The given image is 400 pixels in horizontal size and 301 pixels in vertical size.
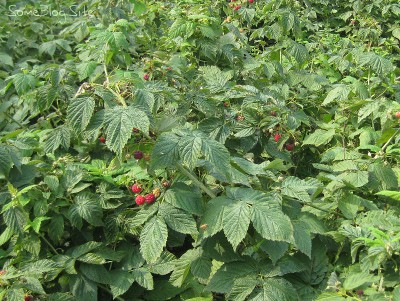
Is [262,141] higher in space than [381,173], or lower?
lower

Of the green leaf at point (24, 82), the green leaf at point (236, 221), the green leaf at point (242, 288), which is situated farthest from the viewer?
the green leaf at point (24, 82)

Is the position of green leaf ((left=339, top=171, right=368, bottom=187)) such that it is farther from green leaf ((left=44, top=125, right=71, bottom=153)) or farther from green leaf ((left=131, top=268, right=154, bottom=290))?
green leaf ((left=44, top=125, right=71, bottom=153))

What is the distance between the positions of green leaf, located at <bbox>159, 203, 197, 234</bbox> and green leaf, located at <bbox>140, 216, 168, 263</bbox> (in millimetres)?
35

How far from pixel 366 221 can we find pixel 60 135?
Result: 4.47ft

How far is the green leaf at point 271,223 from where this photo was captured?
1.65 metres

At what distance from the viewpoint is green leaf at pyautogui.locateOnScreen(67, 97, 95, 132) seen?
1783 millimetres

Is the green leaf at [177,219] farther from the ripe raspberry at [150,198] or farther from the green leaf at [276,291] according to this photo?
the green leaf at [276,291]

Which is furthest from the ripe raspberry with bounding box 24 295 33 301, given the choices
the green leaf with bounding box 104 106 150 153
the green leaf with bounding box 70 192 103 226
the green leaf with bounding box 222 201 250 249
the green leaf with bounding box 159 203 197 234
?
the green leaf with bounding box 222 201 250 249

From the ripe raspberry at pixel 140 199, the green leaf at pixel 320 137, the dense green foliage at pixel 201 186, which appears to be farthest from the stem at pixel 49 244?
the green leaf at pixel 320 137

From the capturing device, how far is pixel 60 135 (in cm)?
228

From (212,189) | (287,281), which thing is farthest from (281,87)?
(287,281)

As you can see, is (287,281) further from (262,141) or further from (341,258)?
(262,141)

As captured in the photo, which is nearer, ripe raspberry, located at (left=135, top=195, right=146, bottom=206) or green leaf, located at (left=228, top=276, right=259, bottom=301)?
green leaf, located at (left=228, top=276, right=259, bottom=301)

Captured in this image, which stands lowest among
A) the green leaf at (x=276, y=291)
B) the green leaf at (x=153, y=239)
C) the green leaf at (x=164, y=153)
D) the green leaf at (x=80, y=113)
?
the green leaf at (x=276, y=291)
